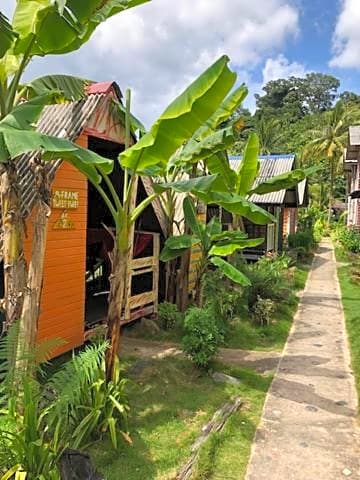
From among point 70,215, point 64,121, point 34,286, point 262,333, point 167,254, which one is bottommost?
point 262,333

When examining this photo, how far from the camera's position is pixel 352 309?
11109 millimetres

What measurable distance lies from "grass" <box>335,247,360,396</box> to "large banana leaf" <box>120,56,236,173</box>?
452 cm

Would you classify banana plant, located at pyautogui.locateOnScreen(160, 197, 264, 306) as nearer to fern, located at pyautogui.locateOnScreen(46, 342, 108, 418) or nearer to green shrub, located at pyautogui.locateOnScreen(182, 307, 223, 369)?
green shrub, located at pyautogui.locateOnScreen(182, 307, 223, 369)

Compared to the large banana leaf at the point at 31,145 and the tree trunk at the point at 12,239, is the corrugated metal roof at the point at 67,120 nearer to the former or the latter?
the tree trunk at the point at 12,239

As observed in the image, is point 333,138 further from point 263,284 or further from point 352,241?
point 263,284

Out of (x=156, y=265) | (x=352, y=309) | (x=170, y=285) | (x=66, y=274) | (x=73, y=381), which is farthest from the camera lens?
(x=352, y=309)

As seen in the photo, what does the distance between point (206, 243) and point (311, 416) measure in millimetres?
3887

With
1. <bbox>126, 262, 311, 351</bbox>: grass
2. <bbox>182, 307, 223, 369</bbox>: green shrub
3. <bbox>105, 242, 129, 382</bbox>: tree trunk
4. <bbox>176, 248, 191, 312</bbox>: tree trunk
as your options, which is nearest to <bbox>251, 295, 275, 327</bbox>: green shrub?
<bbox>126, 262, 311, 351</bbox>: grass

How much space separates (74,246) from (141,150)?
2966mm

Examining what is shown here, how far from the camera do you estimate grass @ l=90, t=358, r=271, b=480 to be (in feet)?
13.7

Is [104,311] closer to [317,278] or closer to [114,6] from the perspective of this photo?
[114,6]

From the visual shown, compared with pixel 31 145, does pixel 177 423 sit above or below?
below

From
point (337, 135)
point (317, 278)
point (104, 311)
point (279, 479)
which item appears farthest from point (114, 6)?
point (337, 135)

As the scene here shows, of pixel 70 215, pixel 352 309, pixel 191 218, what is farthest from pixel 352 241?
pixel 70 215
